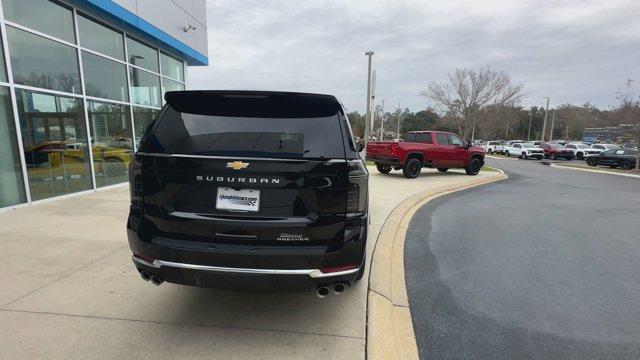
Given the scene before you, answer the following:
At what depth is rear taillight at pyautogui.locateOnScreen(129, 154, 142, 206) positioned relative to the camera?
106 inches

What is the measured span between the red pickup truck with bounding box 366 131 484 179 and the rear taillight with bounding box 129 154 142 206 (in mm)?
11267

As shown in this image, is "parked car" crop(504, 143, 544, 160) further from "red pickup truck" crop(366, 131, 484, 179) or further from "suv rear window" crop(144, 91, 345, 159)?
"suv rear window" crop(144, 91, 345, 159)

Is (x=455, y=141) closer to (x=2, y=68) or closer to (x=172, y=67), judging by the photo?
(x=172, y=67)

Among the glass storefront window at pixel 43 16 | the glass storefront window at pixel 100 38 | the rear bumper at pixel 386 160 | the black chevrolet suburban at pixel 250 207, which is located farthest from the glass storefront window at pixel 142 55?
the black chevrolet suburban at pixel 250 207

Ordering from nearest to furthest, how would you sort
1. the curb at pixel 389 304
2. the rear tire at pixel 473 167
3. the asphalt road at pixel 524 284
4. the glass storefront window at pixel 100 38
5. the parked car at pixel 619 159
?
the curb at pixel 389 304 → the asphalt road at pixel 524 284 → the glass storefront window at pixel 100 38 → the rear tire at pixel 473 167 → the parked car at pixel 619 159

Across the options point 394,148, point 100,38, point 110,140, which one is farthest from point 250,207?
point 394,148

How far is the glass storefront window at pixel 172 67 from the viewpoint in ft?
40.3

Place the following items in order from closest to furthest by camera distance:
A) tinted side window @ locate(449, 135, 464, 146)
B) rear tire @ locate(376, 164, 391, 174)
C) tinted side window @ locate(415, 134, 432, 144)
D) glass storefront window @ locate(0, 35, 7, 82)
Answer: glass storefront window @ locate(0, 35, 7, 82), tinted side window @ locate(415, 134, 432, 144), tinted side window @ locate(449, 135, 464, 146), rear tire @ locate(376, 164, 391, 174)

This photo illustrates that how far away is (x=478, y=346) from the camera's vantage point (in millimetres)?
2789

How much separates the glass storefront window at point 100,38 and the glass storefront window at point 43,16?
0.34m

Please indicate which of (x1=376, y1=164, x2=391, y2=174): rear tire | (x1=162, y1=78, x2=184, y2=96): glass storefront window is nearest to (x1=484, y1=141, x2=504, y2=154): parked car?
(x1=376, y1=164, x2=391, y2=174): rear tire

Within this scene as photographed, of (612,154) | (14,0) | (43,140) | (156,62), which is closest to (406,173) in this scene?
(156,62)

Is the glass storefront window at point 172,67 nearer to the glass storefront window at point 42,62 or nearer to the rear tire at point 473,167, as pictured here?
the glass storefront window at point 42,62

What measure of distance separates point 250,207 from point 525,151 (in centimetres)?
3646
